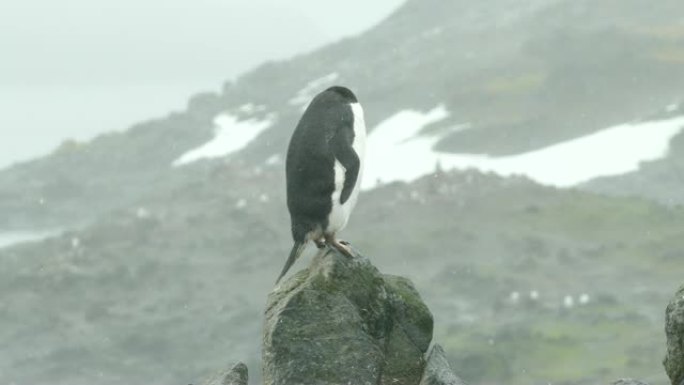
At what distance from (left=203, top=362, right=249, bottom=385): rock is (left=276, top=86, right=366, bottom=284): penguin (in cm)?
122

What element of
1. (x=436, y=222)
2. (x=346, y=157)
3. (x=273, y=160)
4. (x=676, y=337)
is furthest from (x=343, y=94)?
(x=273, y=160)

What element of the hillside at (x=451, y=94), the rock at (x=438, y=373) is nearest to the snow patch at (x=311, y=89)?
the hillside at (x=451, y=94)

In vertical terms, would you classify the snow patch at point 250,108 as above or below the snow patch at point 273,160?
below

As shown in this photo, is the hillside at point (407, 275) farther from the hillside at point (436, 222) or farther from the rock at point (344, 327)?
the rock at point (344, 327)

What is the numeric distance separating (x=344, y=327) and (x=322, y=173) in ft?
6.28

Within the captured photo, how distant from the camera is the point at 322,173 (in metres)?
14.3

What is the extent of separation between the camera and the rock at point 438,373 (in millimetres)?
12601

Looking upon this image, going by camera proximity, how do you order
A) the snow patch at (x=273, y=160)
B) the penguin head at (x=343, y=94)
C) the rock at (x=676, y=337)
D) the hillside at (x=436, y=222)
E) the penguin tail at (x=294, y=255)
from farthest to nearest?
1. the snow patch at (x=273, y=160)
2. the hillside at (x=436, y=222)
3. the penguin head at (x=343, y=94)
4. the penguin tail at (x=294, y=255)
5. the rock at (x=676, y=337)

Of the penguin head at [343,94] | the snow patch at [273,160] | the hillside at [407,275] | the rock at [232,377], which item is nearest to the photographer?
the rock at [232,377]

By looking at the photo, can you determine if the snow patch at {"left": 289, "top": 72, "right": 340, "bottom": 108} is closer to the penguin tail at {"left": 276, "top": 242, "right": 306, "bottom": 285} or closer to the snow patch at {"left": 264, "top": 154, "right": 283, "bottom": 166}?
the snow patch at {"left": 264, "top": 154, "right": 283, "bottom": 166}

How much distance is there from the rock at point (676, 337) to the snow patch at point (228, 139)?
103 meters

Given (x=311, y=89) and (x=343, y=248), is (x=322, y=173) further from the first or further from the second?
(x=311, y=89)

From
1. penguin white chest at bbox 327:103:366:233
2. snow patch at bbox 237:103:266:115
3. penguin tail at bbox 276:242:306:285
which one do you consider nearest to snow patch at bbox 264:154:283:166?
Result: snow patch at bbox 237:103:266:115

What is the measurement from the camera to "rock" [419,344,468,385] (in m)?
12.6
